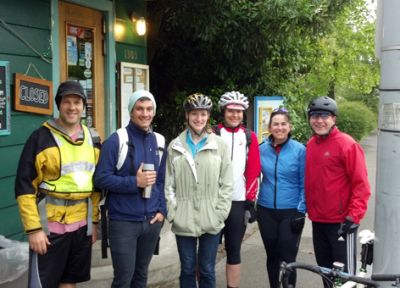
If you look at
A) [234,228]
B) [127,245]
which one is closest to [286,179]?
[234,228]

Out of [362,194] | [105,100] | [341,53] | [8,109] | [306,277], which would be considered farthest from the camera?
[341,53]

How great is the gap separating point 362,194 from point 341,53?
51.6 ft

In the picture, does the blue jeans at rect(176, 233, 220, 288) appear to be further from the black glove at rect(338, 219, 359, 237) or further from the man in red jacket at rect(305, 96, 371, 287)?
the black glove at rect(338, 219, 359, 237)

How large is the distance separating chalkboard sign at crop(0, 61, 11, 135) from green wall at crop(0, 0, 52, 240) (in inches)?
3.1

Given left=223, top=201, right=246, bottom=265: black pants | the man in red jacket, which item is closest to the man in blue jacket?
left=223, top=201, right=246, bottom=265: black pants

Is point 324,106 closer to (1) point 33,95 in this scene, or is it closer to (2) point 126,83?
(1) point 33,95

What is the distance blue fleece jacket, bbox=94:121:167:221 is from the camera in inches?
123

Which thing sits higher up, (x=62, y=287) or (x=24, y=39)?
(x=24, y=39)

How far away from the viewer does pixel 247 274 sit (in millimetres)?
5293

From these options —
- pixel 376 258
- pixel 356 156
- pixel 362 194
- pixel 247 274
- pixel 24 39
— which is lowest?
pixel 247 274

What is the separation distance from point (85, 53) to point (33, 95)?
3.74 feet

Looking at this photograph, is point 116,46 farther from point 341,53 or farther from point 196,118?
point 341,53

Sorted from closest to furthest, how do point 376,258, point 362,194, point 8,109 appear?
1. point 376,258
2. point 362,194
3. point 8,109

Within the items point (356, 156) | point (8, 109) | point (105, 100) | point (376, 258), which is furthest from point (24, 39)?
point (376, 258)
